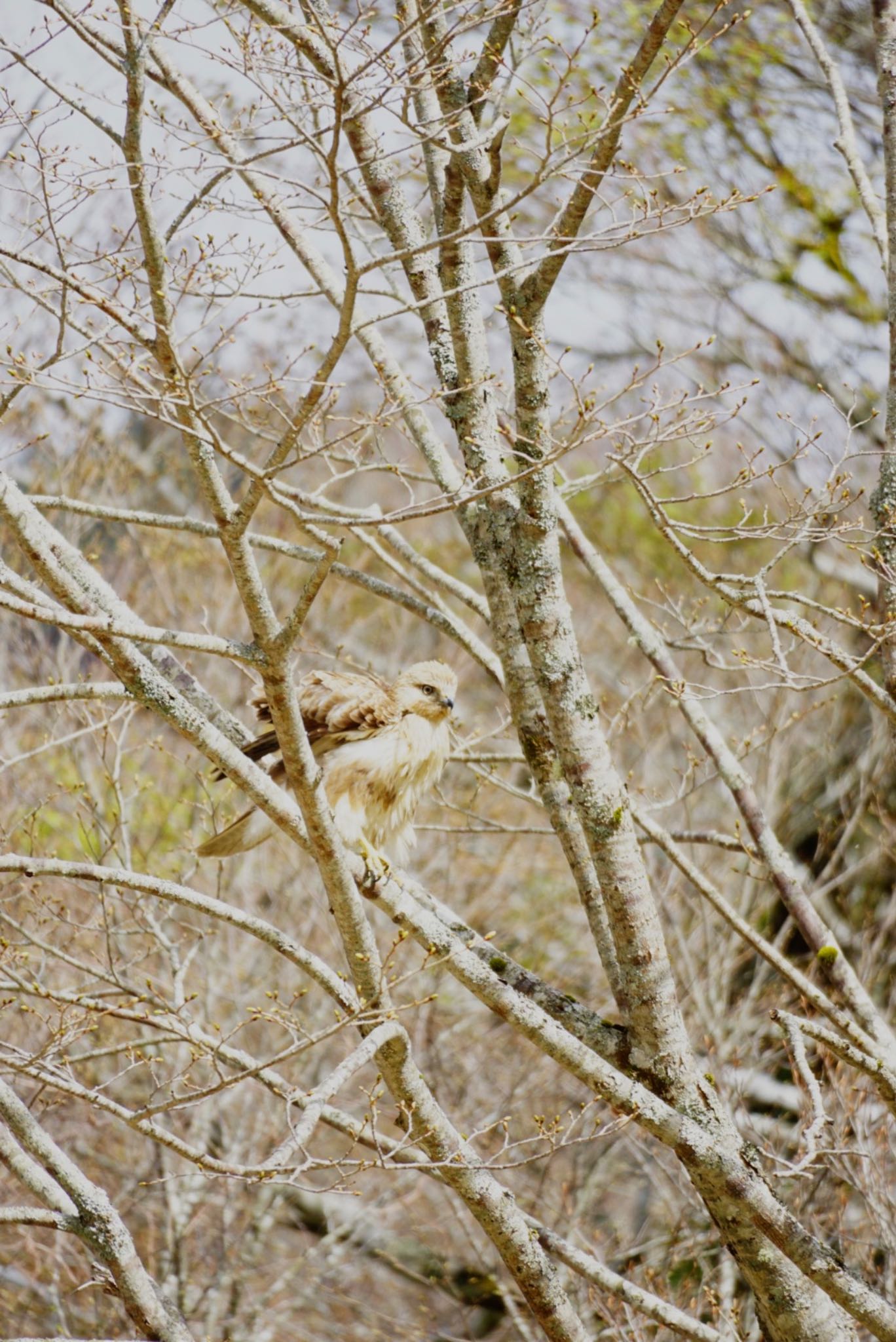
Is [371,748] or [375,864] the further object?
[371,748]

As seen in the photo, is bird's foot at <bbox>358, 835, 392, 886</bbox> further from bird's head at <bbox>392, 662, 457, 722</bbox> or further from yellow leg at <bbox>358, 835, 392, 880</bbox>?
bird's head at <bbox>392, 662, 457, 722</bbox>

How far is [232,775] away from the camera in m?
3.10

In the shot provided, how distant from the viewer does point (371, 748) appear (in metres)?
5.03

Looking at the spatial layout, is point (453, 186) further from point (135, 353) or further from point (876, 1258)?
point (876, 1258)

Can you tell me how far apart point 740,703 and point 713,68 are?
19.3 feet

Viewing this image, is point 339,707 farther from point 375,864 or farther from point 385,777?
point 375,864

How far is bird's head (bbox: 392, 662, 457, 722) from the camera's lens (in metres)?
5.25

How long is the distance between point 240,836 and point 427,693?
97 centimetres

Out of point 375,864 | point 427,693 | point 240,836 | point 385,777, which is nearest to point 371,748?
point 385,777

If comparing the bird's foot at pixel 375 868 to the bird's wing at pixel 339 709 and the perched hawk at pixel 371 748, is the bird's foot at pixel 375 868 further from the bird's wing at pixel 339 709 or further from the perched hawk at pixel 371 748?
the bird's wing at pixel 339 709

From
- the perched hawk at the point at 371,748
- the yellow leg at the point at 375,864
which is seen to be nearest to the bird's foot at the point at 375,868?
the yellow leg at the point at 375,864

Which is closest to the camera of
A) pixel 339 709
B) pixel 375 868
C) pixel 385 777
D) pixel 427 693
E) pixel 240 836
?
pixel 375 868

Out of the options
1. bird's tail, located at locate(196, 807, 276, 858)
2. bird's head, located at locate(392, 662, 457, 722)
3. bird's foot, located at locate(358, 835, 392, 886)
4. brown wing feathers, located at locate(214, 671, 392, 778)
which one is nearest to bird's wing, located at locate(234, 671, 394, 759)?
brown wing feathers, located at locate(214, 671, 392, 778)

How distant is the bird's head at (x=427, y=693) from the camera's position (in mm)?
5250
